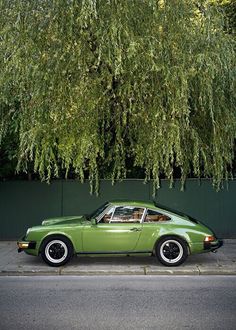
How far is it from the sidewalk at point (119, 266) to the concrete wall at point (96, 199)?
8.36 feet

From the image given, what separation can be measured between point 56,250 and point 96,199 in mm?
4257

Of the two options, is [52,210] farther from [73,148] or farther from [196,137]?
[196,137]

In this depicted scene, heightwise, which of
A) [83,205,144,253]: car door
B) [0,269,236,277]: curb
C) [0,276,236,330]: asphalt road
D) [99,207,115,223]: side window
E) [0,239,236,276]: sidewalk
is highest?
[99,207,115,223]: side window

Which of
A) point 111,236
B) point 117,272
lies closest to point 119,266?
point 117,272

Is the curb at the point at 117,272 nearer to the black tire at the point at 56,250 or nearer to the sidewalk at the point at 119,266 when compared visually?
the sidewalk at the point at 119,266

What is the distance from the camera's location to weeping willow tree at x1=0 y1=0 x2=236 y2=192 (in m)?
9.98

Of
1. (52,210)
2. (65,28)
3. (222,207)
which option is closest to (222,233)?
(222,207)

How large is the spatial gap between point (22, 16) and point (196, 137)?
491cm

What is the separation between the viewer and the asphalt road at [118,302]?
5.64m

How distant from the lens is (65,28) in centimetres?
1005

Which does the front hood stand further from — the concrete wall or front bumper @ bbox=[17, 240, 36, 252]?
the concrete wall

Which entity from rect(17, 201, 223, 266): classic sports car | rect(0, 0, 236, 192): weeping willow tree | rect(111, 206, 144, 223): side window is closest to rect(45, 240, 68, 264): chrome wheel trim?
rect(17, 201, 223, 266): classic sports car

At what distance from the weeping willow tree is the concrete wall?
2870 millimetres

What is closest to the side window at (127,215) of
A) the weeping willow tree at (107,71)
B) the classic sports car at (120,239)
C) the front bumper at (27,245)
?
the classic sports car at (120,239)
